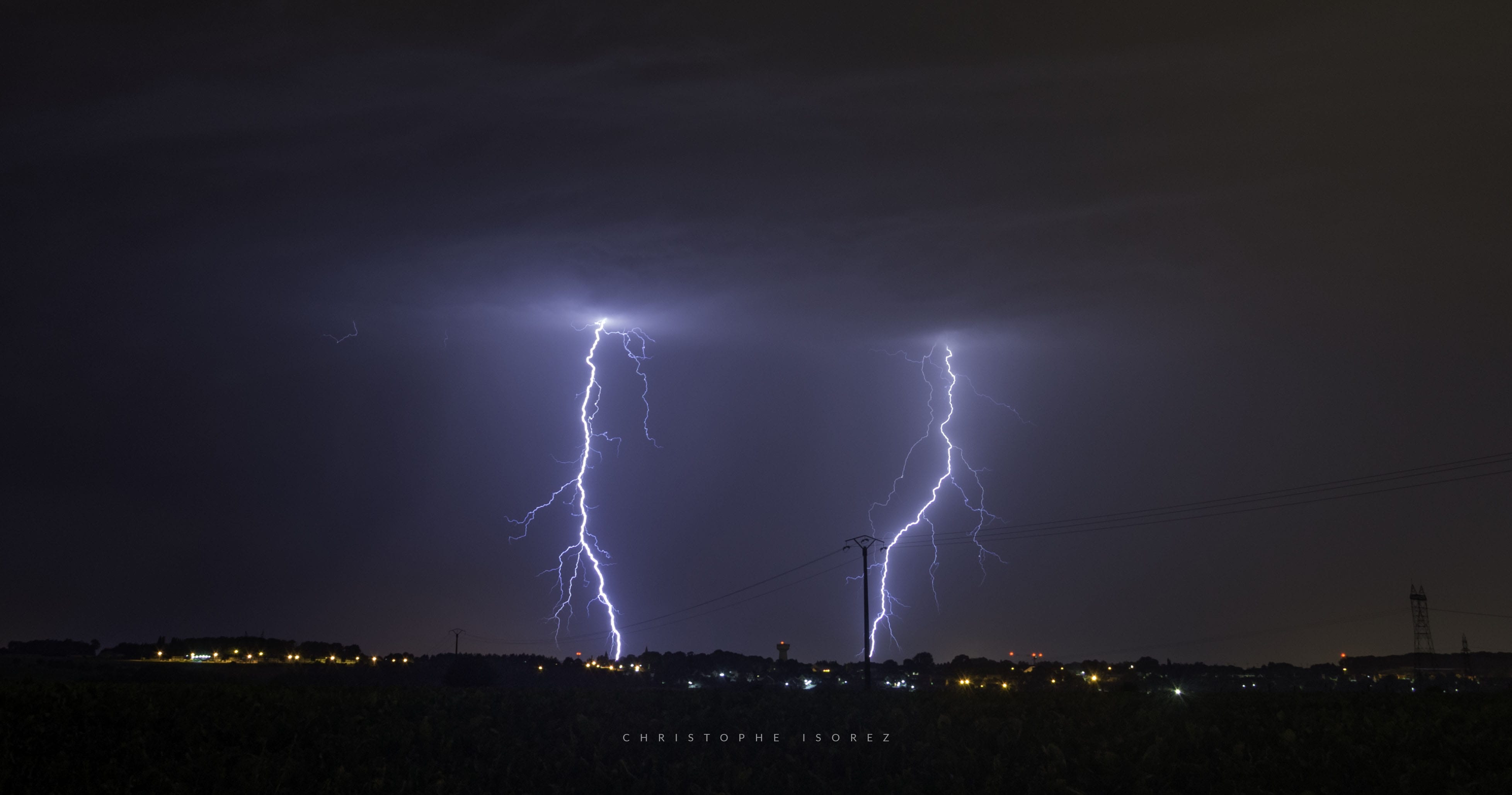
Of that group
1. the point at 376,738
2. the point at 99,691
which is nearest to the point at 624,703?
the point at 376,738

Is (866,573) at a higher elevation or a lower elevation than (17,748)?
higher

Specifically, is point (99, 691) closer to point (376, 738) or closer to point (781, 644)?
point (376, 738)

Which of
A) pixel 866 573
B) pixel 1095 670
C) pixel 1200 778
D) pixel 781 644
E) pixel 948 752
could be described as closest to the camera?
pixel 1200 778

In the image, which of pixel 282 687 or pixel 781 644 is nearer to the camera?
pixel 282 687

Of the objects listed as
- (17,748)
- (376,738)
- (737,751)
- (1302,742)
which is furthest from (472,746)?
(1302,742)

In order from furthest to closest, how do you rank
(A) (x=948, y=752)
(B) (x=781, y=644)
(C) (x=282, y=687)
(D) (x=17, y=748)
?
(B) (x=781, y=644) < (C) (x=282, y=687) < (D) (x=17, y=748) < (A) (x=948, y=752)

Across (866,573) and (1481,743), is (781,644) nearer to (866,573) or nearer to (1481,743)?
(866,573)
